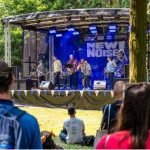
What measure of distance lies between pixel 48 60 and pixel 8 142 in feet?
80.2

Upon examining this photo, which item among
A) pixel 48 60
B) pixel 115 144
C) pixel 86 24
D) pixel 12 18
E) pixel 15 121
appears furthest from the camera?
pixel 48 60

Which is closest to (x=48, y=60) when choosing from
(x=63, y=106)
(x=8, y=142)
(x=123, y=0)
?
(x=123, y=0)

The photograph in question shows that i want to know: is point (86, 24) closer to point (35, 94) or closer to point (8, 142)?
point (35, 94)

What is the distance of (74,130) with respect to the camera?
1002 cm

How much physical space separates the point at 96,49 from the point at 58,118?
11.5 meters

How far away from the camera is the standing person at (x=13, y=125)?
2803 millimetres

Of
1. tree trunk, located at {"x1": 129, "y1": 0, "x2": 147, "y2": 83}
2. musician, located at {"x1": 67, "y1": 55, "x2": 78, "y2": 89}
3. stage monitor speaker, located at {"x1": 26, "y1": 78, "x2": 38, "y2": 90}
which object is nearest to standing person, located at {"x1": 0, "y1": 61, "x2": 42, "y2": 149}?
tree trunk, located at {"x1": 129, "y1": 0, "x2": 147, "y2": 83}

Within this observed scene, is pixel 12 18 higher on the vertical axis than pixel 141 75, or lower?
higher

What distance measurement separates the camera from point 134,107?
249 cm

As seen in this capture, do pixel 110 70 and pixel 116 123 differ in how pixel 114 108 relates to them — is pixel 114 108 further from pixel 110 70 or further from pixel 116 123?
pixel 110 70

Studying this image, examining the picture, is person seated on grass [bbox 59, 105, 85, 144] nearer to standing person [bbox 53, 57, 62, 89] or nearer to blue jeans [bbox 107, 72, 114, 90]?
blue jeans [bbox 107, 72, 114, 90]

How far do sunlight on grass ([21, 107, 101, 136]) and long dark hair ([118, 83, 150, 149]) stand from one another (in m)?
10.1

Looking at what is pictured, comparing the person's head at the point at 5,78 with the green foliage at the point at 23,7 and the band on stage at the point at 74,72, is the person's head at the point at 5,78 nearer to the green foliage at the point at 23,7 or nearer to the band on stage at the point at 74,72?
the band on stage at the point at 74,72

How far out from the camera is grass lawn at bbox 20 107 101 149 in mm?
13672
